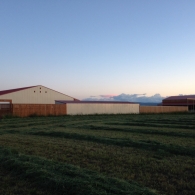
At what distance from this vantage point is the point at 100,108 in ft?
123

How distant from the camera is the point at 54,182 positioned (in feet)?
17.2

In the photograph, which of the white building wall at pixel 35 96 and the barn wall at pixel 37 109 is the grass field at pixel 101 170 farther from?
the white building wall at pixel 35 96

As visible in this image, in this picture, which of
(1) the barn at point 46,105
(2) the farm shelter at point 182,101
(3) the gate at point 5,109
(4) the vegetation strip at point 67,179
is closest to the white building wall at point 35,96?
(1) the barn at point 46,105

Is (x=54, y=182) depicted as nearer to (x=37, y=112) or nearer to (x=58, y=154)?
(x=58, y=154)

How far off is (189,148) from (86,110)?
27942 mm

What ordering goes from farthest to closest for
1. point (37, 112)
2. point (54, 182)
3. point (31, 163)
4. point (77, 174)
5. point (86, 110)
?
point (86, 110), point (37, 112), point (31, 163), point (77, 174), point (54, 182)

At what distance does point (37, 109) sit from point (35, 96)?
8.34m

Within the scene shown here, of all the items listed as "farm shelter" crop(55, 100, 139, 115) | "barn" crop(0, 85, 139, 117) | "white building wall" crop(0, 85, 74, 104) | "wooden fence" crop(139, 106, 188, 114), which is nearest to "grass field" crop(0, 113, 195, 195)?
"barn" crop(0, 85, 139, 117)

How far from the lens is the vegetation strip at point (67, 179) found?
4754 millimetres

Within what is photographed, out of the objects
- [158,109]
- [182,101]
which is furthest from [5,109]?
[182,101]

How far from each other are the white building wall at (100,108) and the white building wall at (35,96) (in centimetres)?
714

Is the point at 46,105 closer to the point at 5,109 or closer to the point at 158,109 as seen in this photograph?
the point at 5,109

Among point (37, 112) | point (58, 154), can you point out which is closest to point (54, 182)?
point (58, 154)

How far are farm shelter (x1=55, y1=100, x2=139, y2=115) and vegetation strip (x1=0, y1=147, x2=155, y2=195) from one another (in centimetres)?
2781
